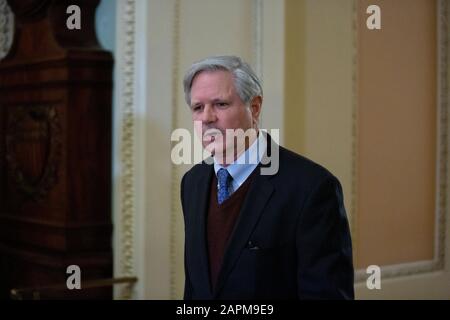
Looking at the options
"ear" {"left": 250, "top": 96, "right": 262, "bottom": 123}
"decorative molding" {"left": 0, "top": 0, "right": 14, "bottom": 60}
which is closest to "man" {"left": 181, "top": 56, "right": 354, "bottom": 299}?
"ear" {"left": 250, "top": 96, "right": 262, "bottom": 123}

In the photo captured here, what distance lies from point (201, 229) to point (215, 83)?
261 mm

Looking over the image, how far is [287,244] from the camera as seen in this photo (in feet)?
3.49

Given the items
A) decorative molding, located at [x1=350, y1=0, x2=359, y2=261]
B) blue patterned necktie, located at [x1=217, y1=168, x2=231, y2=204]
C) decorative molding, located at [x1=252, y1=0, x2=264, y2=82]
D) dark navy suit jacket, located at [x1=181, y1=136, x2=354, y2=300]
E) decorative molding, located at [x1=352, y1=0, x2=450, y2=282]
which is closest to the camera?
dark navy suit jacket, located at [x1=181, y1=136, x2=354, y2=300]

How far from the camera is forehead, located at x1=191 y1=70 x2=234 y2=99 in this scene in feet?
3.50

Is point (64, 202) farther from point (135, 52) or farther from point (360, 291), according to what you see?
point (360, 291)

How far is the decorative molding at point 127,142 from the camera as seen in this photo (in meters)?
2.24

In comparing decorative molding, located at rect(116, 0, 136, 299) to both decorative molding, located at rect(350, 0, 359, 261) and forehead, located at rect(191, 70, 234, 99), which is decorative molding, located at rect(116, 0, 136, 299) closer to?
decorative molding, located at rect(350, 0, 359, 261)

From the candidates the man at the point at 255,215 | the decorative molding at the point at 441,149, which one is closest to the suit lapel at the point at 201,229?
the man at the point at 255,215

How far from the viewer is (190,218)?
1.18 metres

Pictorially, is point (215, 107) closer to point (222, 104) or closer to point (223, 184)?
point (222, 104)

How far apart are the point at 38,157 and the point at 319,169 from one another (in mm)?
1670

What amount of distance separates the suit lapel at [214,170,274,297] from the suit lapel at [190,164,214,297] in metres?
0.03
